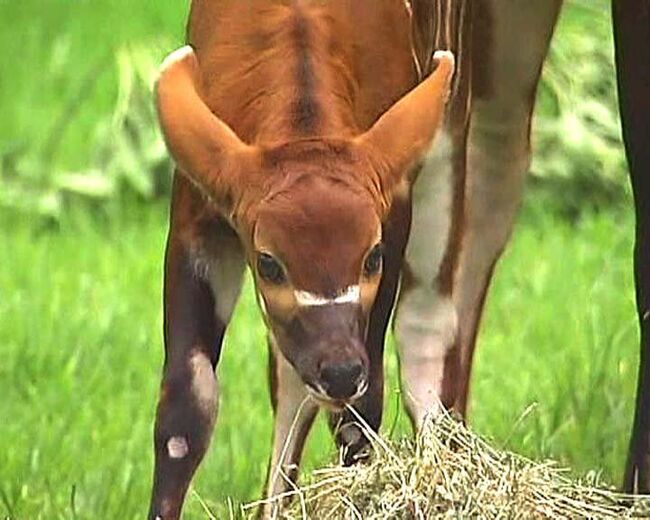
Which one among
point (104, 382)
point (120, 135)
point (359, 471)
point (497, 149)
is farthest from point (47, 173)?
point (359, 471)

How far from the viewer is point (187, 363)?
5.35 metres

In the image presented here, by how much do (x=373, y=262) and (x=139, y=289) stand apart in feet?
12.6

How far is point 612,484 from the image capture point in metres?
6.50

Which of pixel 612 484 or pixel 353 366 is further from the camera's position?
pixel 612 484

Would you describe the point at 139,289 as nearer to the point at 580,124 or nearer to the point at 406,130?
the point at 580,124

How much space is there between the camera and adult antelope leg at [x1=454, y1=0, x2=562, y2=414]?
21.4ft

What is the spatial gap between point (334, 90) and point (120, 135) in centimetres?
510

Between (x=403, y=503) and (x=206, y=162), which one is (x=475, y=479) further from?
(x=206, y=162)

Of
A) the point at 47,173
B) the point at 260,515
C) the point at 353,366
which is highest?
the point at 353,366

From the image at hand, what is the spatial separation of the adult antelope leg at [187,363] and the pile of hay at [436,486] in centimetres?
27

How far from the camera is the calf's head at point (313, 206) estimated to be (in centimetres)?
489

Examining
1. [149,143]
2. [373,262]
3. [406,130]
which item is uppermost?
[406,130]

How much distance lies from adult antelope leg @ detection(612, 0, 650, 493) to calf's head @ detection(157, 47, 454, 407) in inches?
47.3

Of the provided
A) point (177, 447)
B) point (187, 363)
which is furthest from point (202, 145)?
Result: point (177, 447)
